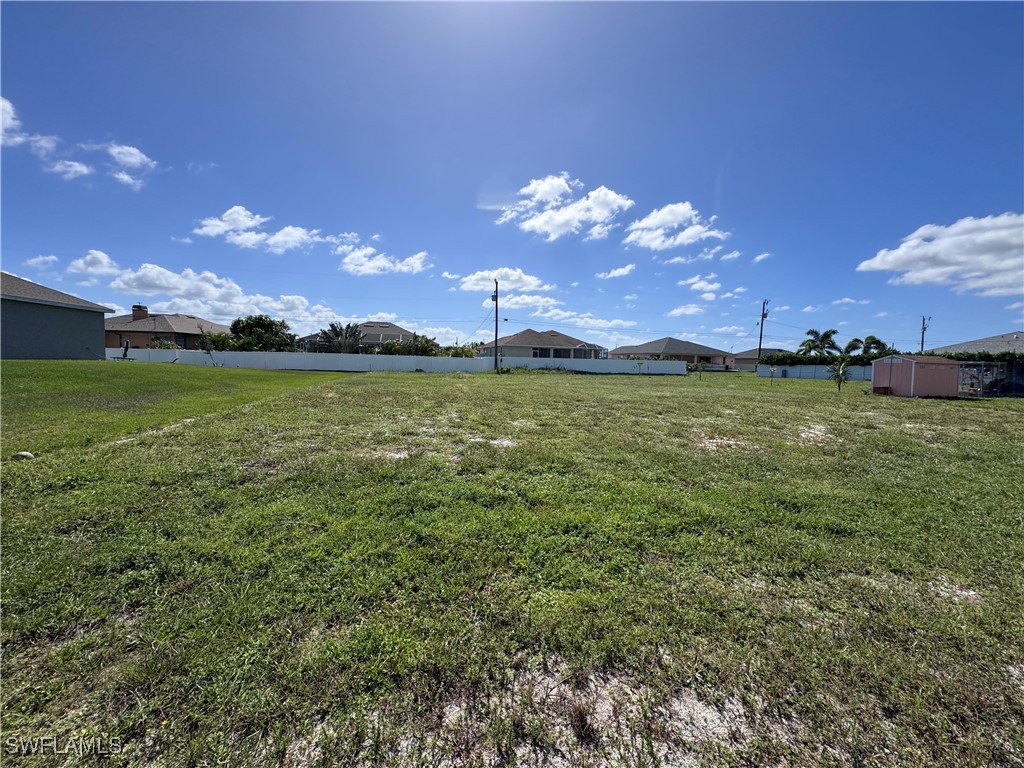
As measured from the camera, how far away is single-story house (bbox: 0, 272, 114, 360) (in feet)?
58.4

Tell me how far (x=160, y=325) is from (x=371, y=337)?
19725mm

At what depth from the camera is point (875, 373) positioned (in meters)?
20.0

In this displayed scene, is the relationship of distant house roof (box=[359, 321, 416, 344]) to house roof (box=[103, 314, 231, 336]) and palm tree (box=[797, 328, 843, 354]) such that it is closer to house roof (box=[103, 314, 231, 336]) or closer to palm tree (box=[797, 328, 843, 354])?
house roof (box=[103, 314, 231, 336])

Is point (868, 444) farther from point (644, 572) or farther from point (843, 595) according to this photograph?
point (644, 572)

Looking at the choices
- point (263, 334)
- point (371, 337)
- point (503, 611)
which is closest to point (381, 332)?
point (371, 337)

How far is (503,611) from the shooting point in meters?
2.50

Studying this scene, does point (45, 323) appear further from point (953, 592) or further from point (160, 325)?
point (953, 592)

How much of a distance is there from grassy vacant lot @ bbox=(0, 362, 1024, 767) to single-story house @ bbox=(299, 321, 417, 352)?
37.0 m

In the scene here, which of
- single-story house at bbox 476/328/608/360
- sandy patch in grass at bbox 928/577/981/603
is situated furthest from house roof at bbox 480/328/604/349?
sandy patch in grass at bbox 928/577/981/603

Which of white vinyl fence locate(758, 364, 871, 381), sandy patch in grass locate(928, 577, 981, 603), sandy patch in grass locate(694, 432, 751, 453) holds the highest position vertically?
white vinyl fence locate(758, 364, 871, 381)

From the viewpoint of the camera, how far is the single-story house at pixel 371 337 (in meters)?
41.7

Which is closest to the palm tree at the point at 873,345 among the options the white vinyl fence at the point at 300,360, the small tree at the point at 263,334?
the white vinyl fence at the point at 300,360

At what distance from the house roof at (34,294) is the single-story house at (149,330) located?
779 inches

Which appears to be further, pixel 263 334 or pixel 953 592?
pixel 263 334
